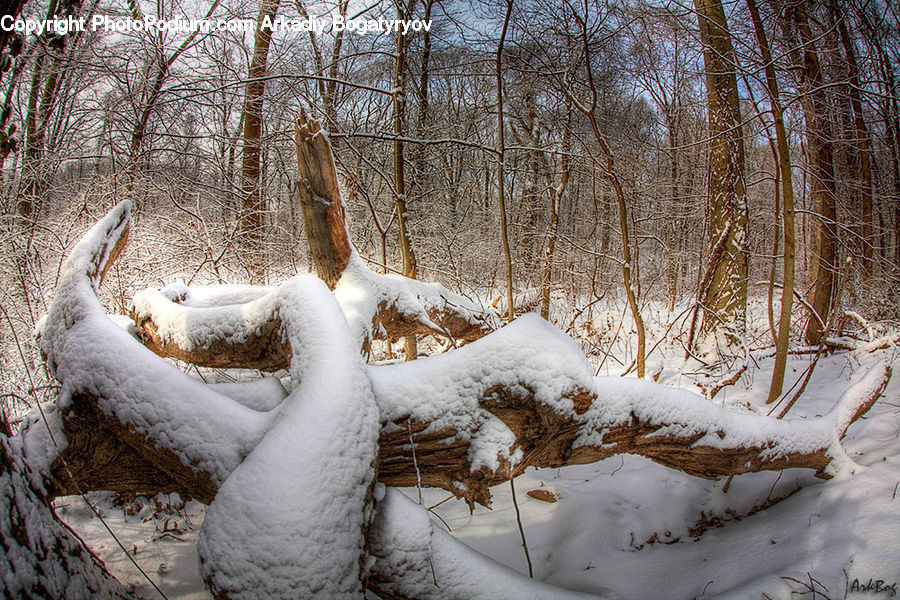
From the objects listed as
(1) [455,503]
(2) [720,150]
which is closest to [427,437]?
(1) [455,503]

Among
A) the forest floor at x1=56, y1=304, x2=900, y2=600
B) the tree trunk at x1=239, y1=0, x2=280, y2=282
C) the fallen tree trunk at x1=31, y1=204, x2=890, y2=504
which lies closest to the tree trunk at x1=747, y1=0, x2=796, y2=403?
the forest floor at x1=56, y1=304, x2=900, y2=600

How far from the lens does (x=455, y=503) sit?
2811mm

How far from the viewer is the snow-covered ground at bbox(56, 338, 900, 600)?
1713 mm

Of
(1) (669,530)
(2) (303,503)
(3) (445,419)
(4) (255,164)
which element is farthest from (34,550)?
(4) (255,164)

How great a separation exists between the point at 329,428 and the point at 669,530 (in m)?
2.08

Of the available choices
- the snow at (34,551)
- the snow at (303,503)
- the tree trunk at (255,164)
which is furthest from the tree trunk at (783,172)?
the tree trunk at (255,164)

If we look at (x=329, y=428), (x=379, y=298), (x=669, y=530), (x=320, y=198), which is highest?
(x=320, y=198)

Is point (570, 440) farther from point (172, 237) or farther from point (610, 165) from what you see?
point (172, 237)

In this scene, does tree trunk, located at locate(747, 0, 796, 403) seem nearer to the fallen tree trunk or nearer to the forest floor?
the forest floor

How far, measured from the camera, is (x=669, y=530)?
2293 millimetres

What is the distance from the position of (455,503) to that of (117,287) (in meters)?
4.34

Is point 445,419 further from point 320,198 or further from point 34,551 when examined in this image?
point 320,198

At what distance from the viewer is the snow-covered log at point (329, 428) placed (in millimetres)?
1211

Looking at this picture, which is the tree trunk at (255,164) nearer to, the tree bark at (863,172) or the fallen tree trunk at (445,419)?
the fallen tree trunk at (445,419)
